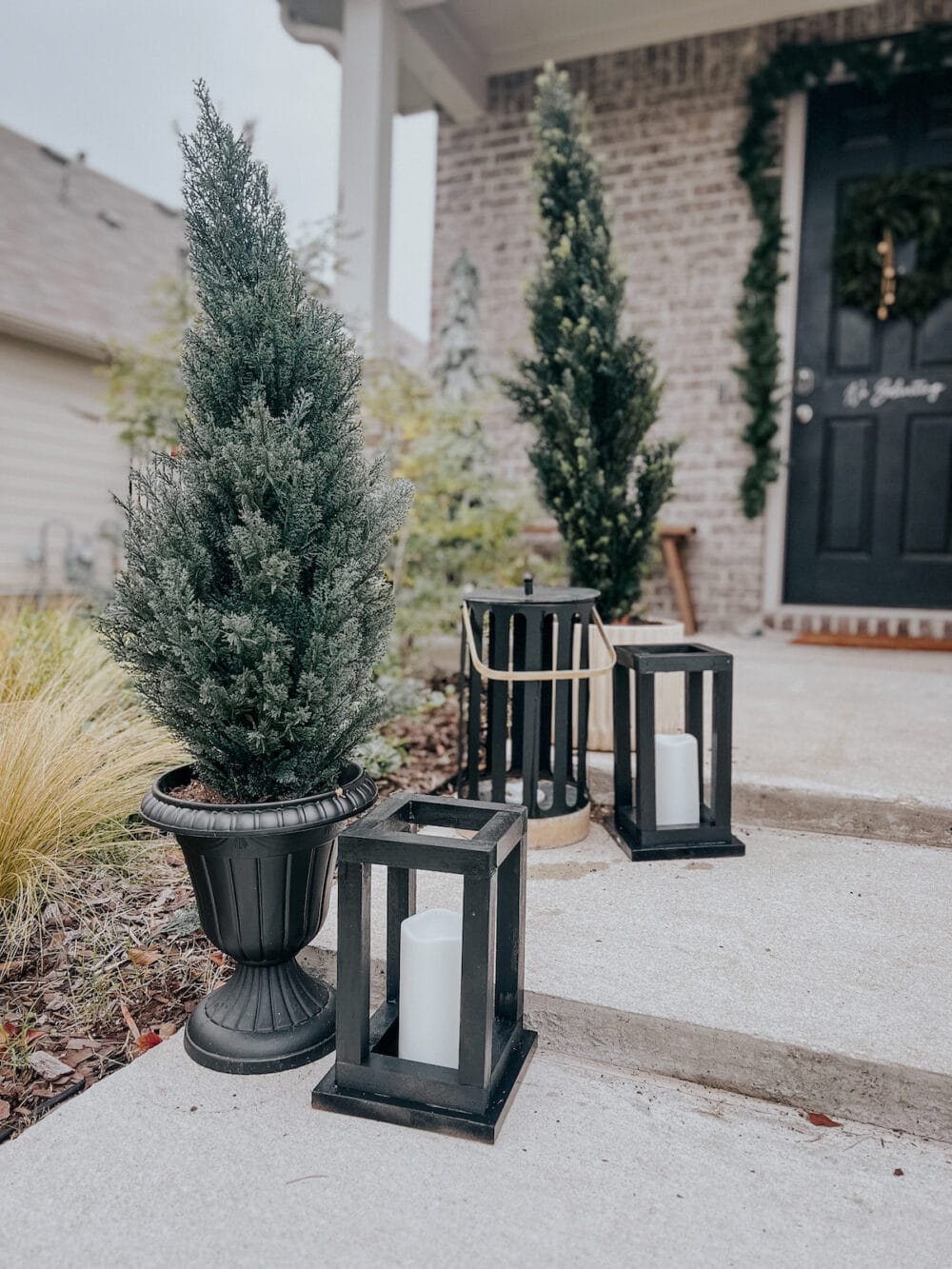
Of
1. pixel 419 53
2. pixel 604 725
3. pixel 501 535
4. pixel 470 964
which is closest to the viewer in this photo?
pixel 470 964

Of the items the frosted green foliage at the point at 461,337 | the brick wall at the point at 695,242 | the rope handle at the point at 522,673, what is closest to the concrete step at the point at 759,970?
the rope handle at the point at 522,673

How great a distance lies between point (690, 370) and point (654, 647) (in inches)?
131

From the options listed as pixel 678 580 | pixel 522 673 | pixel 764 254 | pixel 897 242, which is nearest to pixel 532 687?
pixel 522 673

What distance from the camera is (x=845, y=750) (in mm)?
2557

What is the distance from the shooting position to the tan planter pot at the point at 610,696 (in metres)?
2.58

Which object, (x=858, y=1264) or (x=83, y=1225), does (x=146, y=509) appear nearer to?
(x=83, y=1225)

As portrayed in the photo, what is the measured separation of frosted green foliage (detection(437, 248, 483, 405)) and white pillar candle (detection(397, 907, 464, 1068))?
4501 millimetres

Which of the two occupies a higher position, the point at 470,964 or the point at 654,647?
the point at 654,647

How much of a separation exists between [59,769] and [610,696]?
152 cm

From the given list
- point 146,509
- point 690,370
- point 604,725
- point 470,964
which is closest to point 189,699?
point 146,509

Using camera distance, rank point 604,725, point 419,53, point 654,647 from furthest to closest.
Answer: point 419,53 → point 604,725 → point 654,647

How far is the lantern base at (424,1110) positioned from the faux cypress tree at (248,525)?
0.46 meters

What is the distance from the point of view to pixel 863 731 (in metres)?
2.79

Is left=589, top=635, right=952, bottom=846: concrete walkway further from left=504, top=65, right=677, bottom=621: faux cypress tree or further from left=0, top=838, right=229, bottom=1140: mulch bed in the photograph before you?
left=0, top=838, right=229, bottom=1140: mulch bed
